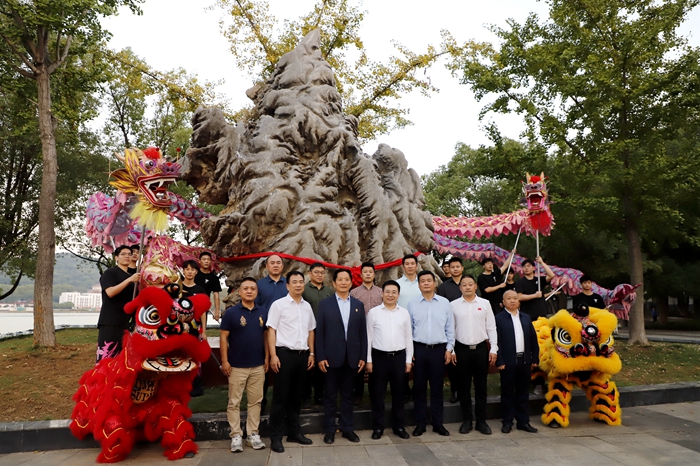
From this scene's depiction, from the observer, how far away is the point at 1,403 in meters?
5.64

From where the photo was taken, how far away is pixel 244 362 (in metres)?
4.27

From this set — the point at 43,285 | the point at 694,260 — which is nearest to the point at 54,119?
the point at 43,285

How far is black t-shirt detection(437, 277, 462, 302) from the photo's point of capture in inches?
220

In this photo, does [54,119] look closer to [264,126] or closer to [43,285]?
[43,285]

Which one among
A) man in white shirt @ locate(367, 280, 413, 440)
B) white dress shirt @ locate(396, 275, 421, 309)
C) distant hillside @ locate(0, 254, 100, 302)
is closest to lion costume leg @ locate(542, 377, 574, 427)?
man in white shirt @ locate(367, 280, 413, 440)

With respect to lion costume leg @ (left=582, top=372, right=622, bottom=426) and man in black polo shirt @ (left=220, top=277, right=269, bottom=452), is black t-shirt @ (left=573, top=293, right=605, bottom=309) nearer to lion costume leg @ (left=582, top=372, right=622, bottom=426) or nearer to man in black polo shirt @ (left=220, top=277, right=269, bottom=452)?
lion costume leg @ (left=582, top=372, right=622, bottom=426)

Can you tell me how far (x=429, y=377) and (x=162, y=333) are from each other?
2.49m

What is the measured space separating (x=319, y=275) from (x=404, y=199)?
2.38 meters

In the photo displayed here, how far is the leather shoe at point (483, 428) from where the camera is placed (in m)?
4.73

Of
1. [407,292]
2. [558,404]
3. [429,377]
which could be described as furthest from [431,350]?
[558,404]

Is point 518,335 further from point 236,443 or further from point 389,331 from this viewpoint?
point 236,443

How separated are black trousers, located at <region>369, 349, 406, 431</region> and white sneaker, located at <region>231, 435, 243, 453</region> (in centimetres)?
124

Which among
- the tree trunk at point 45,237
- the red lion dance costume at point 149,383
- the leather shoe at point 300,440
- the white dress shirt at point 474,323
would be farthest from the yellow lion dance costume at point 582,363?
the tree trunk at point 45,237

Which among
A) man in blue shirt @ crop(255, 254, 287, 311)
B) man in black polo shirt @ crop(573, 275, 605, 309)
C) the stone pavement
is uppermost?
man in blue shirt @ crop(255, 254, 287, 311)
